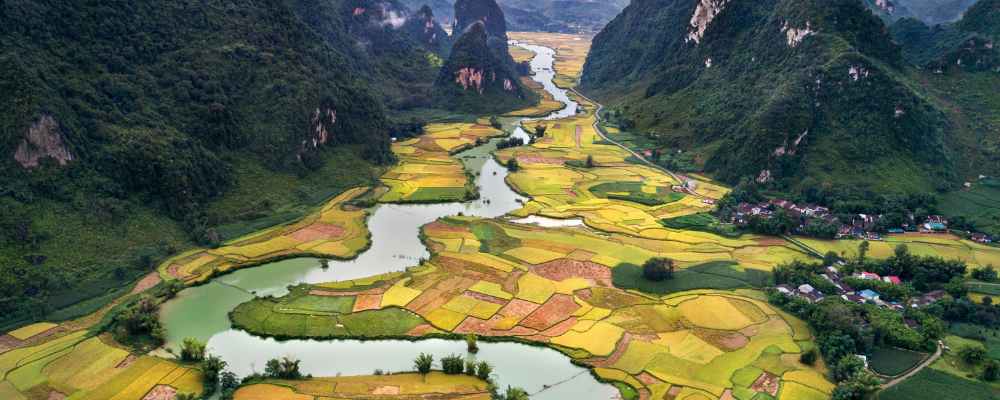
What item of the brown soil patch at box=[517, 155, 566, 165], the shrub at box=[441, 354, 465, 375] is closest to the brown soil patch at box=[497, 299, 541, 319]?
the shrub at box=[441, 354, 465, 375]

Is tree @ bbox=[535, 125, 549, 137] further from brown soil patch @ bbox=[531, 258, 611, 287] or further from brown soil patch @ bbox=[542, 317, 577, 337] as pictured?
brown soil patch @ bbox=[542, 317, 577, 337]

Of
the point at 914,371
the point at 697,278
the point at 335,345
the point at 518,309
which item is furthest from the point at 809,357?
the point at 335,345

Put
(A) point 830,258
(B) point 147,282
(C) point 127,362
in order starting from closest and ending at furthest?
(C) point 127,362 → (B) point 147,282 → (A) point 830,258

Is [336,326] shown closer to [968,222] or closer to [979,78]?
[968,222]

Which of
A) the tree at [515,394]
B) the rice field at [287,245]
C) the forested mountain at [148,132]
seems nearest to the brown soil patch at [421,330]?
the tree at [515,394]

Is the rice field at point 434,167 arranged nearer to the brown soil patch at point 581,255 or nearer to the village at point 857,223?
the brown soil patch at point 581,255

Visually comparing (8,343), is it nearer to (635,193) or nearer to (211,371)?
(211,371)

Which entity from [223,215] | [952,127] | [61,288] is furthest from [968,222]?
[61,288]

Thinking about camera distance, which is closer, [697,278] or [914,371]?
[914,371]
